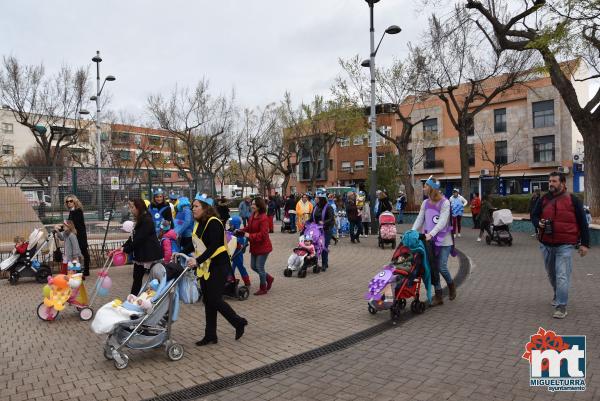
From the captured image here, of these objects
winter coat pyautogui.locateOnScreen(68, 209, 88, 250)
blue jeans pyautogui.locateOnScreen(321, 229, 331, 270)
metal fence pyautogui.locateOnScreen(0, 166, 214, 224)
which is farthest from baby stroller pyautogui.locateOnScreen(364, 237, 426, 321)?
metal fence pyautogui.locateOnScreen(0, 166, 214, 224)

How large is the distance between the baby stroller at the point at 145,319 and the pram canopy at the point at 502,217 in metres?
11.7

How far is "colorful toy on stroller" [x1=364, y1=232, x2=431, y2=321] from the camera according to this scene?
241 inches

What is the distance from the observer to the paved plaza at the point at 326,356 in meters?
4.10

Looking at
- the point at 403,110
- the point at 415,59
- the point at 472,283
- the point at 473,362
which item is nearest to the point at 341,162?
the point at 403,110

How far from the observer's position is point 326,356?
4996 millimetres

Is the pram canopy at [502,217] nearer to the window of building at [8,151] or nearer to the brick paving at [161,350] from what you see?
the brick paving at [161,350]

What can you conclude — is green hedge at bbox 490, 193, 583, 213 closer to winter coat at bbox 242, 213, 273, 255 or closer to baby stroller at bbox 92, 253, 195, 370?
winter coat at bbox 242, 213, 273, 255

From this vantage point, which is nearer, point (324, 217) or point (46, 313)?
point (46, 313)

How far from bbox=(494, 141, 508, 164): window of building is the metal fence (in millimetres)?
38514

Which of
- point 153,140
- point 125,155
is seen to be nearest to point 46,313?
point 153,140

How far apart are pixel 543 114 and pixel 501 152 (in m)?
4.98

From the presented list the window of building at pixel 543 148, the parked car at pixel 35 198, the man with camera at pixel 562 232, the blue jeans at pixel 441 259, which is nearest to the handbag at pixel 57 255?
the parked car at pixel 35 198

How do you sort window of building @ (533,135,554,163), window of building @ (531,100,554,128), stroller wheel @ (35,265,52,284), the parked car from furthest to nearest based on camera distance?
window of building @ (533,135,554,163) → window of building @ (531,100,554,128) → the parked car → stroller wheel @ (35,265,52,284)

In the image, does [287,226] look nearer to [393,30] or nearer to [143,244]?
[393,30]
